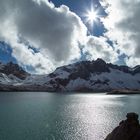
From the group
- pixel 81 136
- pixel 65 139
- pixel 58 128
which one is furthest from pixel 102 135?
pixel 58 128

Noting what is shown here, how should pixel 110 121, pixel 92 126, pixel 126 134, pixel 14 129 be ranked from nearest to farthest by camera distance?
pixel 126 134 < pixel 14 129 < pixel 92 126 < pixel 110 121

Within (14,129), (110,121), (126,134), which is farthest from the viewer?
(110,121)

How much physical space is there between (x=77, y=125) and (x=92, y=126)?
568 cm

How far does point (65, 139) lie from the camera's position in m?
69.9

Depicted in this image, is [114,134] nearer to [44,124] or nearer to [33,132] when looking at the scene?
[33,132]

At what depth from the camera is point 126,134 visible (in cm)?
4900

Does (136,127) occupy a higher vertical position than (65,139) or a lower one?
higher

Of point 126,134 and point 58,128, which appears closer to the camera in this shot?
point 126,134

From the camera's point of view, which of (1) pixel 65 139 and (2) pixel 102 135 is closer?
(1) pixel 65 139

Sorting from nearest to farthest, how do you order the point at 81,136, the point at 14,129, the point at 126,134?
the point at 126,134 → the point at 81,136 → the point at 14,129

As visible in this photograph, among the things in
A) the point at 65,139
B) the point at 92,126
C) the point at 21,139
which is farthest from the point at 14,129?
the point at 92,126

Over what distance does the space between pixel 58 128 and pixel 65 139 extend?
14.9m

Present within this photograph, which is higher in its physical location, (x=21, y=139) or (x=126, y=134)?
(x=126, y=134)

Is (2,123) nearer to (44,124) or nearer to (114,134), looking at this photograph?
(44,124)
